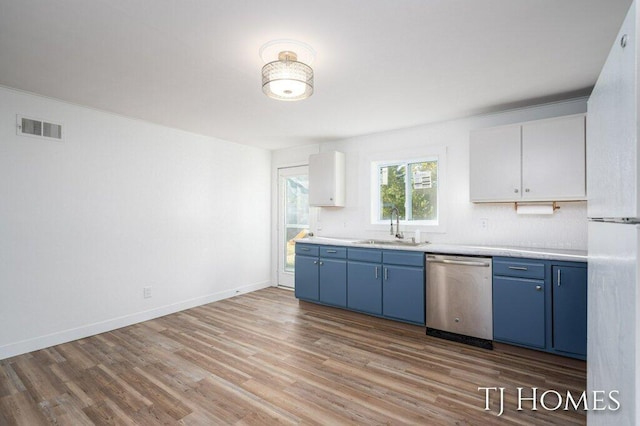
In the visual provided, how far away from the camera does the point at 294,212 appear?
548cm

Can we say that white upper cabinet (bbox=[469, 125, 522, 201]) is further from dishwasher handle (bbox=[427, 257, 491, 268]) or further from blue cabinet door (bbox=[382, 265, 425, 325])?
blue cabinet door (bbox=[382, 265, 425, 325])

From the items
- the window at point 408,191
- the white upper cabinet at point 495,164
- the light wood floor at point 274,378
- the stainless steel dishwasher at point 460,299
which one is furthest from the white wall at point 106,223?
the white upper cabinet at point 495,164

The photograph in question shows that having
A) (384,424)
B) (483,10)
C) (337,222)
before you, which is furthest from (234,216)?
(483,10)

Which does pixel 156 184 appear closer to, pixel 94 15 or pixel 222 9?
pixel 94 15

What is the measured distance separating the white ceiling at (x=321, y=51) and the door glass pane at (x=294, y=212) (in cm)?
201

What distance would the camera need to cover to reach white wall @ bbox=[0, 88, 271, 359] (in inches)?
114

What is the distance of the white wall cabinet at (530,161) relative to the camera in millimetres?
2863

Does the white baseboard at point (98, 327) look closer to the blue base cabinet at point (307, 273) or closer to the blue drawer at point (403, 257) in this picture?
the blue base cabinet at point (307, 273)

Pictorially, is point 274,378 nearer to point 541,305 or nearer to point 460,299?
point 460,299

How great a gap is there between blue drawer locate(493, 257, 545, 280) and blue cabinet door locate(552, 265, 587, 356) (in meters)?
0.11

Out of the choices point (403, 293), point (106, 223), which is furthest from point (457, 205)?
point (106, 223)

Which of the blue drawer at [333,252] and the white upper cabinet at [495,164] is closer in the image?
the white upper cabinet at [495,164]

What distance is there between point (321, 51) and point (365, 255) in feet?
7.79

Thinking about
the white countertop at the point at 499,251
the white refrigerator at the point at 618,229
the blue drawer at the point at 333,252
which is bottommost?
the blue drawer at the point at 333,252
